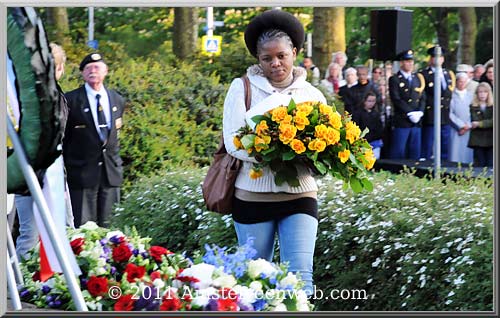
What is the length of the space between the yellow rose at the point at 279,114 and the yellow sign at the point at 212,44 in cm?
168

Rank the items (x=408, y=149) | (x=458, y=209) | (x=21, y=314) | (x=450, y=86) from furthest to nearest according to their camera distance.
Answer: (x=408, y=149), (x=450, y=86), (x=458, y=209), (x=21, y=314)

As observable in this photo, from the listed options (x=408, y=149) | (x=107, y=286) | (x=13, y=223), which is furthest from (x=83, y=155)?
(x=408, y=149)

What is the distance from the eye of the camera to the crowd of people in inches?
313

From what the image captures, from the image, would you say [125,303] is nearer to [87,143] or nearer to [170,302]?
[170,302]

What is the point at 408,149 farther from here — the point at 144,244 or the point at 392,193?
the point at 144,244

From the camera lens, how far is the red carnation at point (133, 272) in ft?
23.4

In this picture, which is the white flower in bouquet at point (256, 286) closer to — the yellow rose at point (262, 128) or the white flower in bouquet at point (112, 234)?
the yellow rose at point (262, 128)

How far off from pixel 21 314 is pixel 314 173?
175 centimetres

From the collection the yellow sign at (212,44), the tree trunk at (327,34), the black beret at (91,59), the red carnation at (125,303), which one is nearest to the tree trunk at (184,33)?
the yellow sign at (212,44)

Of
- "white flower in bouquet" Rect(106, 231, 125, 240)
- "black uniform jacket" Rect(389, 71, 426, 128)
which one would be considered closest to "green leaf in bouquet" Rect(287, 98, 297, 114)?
"white flower in bouquet" Rect(106, 231, 125, 240)

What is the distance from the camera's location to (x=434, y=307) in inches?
301

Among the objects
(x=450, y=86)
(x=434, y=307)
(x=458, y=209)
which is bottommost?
(x=434, y=307)

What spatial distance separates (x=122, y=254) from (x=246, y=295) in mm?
769

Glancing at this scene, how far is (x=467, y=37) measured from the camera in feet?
33.5
